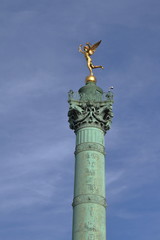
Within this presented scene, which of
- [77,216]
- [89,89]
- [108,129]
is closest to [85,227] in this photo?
[77,216]

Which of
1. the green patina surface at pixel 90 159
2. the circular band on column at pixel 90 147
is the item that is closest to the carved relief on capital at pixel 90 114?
the green patina surface at pixel 90 159

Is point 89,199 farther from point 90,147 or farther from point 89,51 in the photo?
point 89,51

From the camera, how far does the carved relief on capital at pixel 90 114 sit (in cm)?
3359

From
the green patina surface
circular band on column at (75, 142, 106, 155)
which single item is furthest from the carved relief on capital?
circular band on column at (75, 142, 106, 155)

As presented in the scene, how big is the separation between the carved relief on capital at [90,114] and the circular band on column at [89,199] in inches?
221

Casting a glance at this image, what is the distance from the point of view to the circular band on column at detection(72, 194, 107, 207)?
29969 mm

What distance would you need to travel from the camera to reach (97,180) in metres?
30.9

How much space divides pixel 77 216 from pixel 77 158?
4331 mm

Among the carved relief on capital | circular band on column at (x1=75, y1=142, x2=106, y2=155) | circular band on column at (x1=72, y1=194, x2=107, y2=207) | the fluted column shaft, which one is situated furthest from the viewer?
the carved relief on capital

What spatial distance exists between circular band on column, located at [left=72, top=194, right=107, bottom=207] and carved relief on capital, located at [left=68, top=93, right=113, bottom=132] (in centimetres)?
562

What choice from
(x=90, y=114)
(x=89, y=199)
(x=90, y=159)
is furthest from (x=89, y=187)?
(x=90, y=114)

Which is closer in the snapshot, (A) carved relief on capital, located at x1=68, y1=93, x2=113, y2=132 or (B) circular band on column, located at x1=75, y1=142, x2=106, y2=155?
(B) circular band on column, located at x1=75, y1=142, x2=106, y2=155

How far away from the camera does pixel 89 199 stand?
2994 cm

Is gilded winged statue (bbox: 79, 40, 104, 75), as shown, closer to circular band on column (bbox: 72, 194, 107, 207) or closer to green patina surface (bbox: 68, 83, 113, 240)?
green patina surface (bbox: 68, 83, 113, 240)
